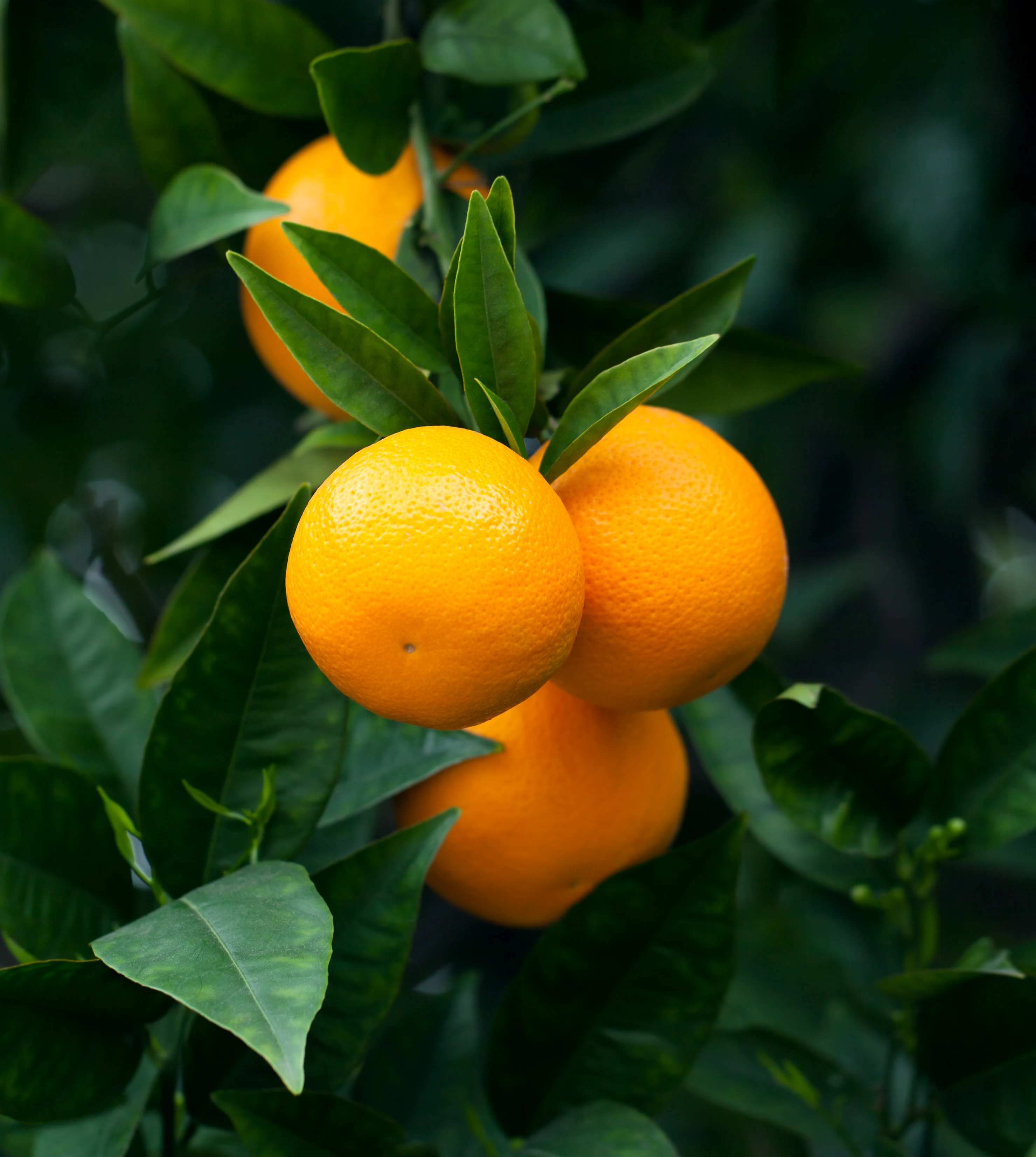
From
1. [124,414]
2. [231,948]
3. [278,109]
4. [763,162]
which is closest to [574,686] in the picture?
[231,948]

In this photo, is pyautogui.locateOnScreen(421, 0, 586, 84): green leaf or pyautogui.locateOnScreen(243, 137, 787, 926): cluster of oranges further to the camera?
pyautogui.locateOnScreen(421, 0, 586, 84): green leaf

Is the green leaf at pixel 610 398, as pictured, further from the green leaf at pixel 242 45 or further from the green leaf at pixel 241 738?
the green leaf at pixel 242 45

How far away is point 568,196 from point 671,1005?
751mm

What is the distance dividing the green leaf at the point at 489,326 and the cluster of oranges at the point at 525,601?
44 millimetres

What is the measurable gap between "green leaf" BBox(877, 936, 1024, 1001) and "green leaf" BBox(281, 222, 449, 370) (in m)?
0.55

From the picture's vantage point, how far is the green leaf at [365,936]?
2.41 ft

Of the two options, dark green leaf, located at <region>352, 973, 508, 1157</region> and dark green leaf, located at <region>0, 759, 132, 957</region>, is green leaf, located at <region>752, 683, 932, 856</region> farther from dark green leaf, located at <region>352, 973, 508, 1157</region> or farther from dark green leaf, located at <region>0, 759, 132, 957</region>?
dark green leaf, located at <region>0, 759, 132, 957</region>

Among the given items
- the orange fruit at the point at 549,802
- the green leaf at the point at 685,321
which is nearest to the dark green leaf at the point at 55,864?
the orange fruit at the point at 549,802

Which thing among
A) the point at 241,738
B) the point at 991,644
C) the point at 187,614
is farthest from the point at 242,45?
the point at 991,644

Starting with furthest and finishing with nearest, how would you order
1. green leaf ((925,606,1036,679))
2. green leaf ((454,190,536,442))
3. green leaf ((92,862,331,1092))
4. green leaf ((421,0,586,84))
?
1. green leaf ((925,606,1036,679))
2. green leaf ((421,0,586,84))
3. green leaf ((454,190,536,442))
4. green leaf ((92,862,331,1092))

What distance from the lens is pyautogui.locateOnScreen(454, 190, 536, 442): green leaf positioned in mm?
630

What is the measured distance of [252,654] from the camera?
0.73 meters

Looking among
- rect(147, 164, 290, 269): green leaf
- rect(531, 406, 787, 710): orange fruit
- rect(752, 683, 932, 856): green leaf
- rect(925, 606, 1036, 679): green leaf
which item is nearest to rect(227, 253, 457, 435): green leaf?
rect(531, 406, 787, 710): orange fruit

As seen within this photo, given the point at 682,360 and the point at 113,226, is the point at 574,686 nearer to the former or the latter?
the point at 682,360
